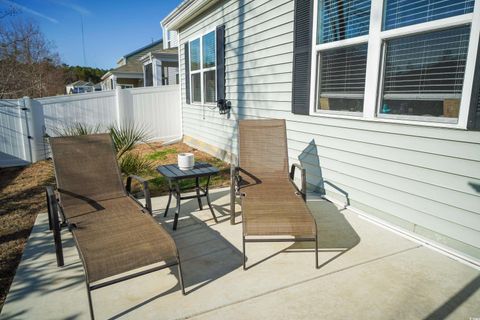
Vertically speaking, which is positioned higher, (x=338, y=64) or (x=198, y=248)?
(x=338, y=64)

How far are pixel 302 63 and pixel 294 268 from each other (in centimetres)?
280

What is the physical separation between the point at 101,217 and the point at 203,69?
5628 mm

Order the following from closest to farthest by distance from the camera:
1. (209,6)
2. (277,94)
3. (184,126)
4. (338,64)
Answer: (338,64), (277,94), (209,6), (184,126)

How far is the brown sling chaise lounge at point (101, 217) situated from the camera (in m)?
2.12

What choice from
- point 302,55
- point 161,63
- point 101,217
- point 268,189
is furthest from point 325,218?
point 161,63

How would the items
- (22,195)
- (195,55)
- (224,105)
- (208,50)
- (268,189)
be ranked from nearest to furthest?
(268,189), (22,195), (224,105), (208,50), (195,55)

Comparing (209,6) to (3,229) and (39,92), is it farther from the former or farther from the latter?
(39,92)

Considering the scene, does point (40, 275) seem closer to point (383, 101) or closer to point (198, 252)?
point (198, 252)

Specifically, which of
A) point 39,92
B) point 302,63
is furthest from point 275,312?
point 39,92

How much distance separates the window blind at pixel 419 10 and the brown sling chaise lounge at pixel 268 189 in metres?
1.59

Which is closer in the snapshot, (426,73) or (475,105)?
(475,105)

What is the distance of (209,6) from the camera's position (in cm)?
700

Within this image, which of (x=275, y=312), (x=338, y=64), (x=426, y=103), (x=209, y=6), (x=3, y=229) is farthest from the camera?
(x=209, y=6)

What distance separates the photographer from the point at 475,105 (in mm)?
2482
